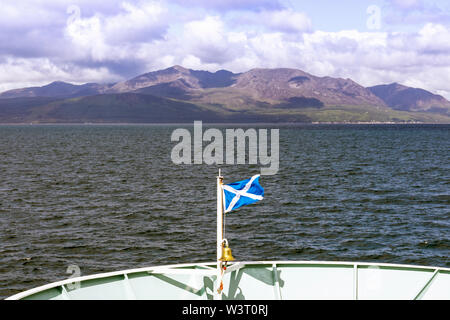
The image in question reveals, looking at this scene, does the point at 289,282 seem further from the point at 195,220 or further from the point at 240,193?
the point at 195,220

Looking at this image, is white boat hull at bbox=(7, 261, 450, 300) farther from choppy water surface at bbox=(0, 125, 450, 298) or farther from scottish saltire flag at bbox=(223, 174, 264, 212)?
choppy water surface at bbox=(0, 125, 450, 298)

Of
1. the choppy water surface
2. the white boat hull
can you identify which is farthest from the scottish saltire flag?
the choppy water surface

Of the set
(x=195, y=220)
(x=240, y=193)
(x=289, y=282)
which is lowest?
(x=195, y=220)

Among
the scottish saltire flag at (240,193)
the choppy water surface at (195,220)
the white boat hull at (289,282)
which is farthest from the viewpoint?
the choppy water surface at (195,220)

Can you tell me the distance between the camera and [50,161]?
88.0 m

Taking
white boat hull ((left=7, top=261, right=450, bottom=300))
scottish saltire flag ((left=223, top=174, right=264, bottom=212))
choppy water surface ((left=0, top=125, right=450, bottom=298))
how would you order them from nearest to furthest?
scottish saltire flag ((left=223, top=174, right=264, bottom=212))
white boat hull ((left=7, top=261, right=450, bottom=300))
choppy water surface ((left=0, top=125, right=450, bottom=298))

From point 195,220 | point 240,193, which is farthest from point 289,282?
point 195,220

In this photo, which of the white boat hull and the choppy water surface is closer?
the white boat hull

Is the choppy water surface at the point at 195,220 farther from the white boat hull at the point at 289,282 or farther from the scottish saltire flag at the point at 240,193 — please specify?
the scottish saltire flag at the point at 240,193

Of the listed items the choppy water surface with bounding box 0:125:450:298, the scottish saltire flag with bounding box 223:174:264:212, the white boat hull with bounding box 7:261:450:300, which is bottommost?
the choppy water surface with bounding box 0:125:450:298

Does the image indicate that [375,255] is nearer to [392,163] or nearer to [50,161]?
[392,163]

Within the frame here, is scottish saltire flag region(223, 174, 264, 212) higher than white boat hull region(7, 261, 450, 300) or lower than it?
higher

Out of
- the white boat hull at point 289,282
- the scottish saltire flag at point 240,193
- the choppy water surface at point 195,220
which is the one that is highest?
the scottish saltire flag at point 240,193

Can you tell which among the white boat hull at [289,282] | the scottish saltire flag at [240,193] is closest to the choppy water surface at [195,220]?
the white boat hull at [289,282]
